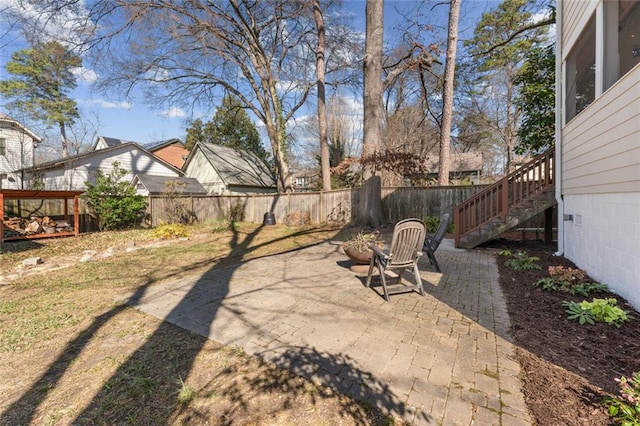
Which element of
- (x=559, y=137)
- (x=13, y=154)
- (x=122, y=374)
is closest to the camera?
(x=122, y=374)

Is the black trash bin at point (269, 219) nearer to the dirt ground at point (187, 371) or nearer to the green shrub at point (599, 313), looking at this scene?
the dirt ground at point (187, 371)

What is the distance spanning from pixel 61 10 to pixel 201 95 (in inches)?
300

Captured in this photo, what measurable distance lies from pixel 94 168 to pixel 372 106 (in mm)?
15779

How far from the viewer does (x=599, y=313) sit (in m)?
2.84

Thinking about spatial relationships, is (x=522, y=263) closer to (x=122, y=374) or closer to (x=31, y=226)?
(x=122, y=374)

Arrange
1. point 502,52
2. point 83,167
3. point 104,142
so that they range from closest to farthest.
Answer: point 502,52, point 83,167, point 104,142

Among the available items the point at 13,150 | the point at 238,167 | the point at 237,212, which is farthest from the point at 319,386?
the point at 13,150

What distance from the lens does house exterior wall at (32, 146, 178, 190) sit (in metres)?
14.9

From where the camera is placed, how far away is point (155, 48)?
11.9m

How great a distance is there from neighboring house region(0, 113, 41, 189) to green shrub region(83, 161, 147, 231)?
11292mm

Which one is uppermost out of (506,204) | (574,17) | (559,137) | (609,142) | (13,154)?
(13,154)

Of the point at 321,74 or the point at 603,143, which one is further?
the point at 321,74

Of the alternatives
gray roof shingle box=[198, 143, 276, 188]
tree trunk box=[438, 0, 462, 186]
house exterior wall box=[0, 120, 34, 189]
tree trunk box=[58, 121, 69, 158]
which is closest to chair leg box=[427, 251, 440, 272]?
tree trunk box=[438, 0, 462, 186]

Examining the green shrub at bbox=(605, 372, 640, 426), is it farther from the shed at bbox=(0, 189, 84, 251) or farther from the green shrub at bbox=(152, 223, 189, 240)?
the shed at bbox=(0, 189, 84, 251)
